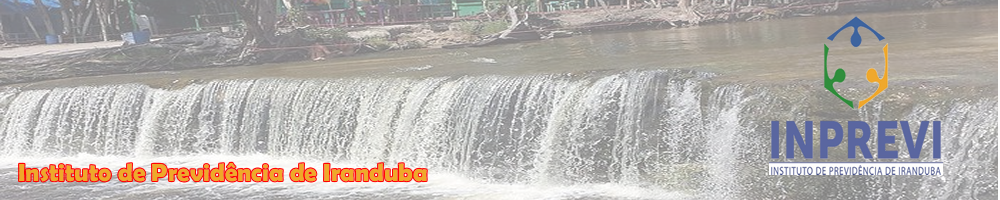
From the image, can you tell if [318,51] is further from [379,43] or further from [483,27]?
[483,27]

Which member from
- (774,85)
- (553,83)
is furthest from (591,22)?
(774,85)

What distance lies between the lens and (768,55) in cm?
904

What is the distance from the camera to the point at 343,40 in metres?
14.6

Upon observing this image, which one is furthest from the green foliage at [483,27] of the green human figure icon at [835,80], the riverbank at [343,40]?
the green human figure icon at [835,80]

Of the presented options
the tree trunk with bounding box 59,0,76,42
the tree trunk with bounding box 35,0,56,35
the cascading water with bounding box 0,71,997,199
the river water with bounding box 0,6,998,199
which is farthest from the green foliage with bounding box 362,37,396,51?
the tree trunk with bounding box 35,0,56,35

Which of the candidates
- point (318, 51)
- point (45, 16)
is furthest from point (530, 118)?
point (45, 16)

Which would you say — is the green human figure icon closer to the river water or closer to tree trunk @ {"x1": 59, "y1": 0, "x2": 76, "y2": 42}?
the river water

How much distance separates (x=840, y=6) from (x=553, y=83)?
47.8 ft

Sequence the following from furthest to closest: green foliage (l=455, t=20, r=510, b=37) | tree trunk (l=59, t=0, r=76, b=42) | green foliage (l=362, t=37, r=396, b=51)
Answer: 1. tree trunk (l=59, t=0, r=76, b=42)
2. green foliage (l=455, t=20, r=510, b=37)
3. green foliage (l=362, t=37, r=396, b=51)

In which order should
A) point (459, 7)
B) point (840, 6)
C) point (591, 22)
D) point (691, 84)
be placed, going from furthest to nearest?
1. point (459, 7)
2. point (840, 6)
3. point (591, 22)
4. point (691, 84)

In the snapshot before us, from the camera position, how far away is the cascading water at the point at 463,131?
6344mm

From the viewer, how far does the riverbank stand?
12.3 meters

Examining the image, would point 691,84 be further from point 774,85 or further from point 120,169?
point 120,169
